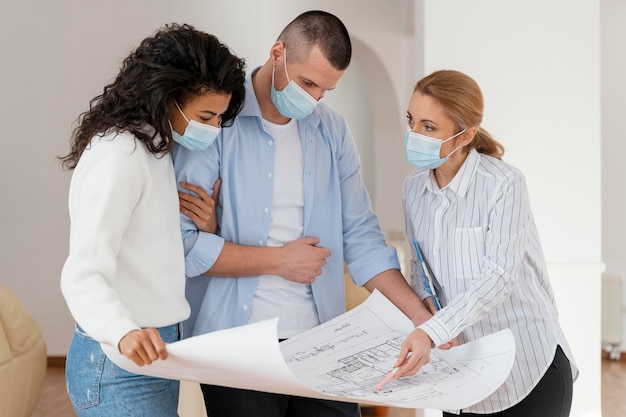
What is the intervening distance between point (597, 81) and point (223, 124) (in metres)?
2.10

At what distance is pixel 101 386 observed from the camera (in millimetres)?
1599

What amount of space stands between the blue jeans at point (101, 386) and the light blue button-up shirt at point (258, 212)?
37cm

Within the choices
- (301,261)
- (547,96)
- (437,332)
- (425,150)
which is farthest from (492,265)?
(547,96)

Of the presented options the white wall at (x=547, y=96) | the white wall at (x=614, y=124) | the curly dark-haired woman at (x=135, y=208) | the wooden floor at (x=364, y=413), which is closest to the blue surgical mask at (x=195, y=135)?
the curly dark-haired woman at (x=135, y=208)

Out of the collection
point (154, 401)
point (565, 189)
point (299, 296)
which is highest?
point (565, 189)

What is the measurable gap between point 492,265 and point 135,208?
31.5 inches

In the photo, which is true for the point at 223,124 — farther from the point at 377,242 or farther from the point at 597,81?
the point at 597,81

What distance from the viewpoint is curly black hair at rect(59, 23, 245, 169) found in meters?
1.66

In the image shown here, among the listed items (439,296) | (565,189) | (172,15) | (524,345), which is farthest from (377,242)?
(172,15)

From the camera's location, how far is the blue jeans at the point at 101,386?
62.9 inches

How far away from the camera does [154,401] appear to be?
166 cm

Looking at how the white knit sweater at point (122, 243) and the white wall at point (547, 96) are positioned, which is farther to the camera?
the white wall at point (547, 96)

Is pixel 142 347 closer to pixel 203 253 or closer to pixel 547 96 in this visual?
pixel 203 253

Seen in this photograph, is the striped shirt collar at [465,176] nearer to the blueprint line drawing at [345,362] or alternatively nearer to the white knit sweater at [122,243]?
the blueprint line drawing at [345,362]
